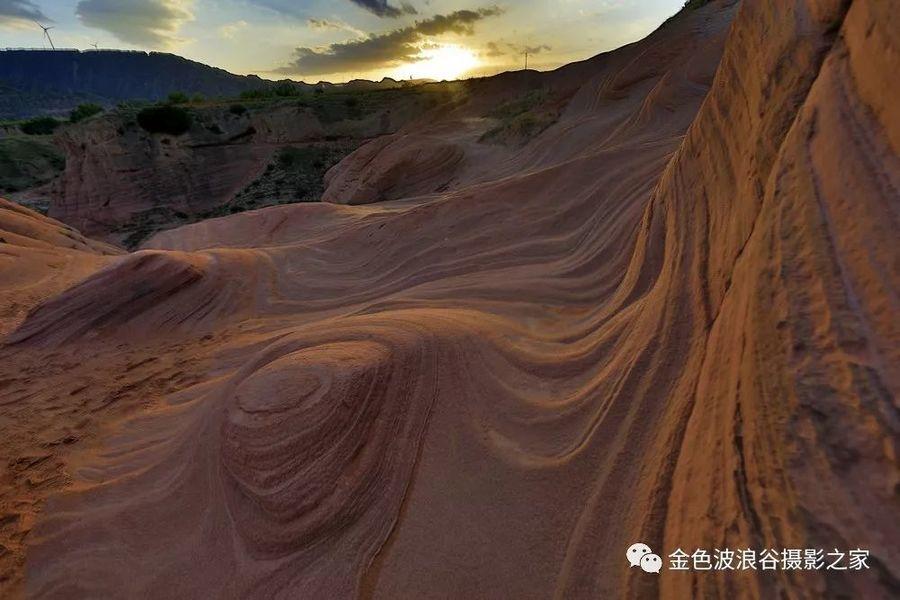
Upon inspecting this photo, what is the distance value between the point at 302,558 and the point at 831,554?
2.29 meters

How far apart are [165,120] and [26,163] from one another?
13.0 metres

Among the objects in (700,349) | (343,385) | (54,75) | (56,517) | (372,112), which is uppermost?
(54,75)

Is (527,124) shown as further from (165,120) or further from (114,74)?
(114,74)

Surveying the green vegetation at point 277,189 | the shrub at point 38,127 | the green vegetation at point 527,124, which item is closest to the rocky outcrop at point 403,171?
the green vegetation at point 527,124

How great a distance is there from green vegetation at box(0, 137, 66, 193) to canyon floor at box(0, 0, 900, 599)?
99.7ft

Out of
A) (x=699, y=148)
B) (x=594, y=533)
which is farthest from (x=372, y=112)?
(x=594, y=533)

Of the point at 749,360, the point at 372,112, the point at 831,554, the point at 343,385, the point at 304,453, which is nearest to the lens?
the point at 831,554

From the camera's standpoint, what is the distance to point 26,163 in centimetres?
2788

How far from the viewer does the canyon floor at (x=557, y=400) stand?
1.36 metres

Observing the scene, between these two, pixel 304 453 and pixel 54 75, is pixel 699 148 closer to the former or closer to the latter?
pixel 304 453

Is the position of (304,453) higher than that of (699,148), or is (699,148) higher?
(699,148)

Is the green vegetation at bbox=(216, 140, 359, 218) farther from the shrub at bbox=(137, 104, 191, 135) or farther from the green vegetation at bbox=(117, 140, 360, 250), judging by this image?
the shrub at bbox=(137, 104, 191, 135)

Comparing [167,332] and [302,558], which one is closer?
[302,558]

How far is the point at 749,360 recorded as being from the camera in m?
1.65
